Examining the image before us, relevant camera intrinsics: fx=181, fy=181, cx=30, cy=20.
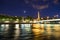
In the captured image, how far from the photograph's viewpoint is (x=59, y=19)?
57.9 meters

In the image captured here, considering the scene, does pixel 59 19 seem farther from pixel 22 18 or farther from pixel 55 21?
pixel 22 18

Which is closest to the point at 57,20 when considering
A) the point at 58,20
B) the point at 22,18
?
the point at 58,20

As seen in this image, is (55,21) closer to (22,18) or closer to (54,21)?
(54,21)

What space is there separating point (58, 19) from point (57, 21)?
77 cm

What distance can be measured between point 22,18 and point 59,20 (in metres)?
19.4

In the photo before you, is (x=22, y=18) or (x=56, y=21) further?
(x=22, y=18)

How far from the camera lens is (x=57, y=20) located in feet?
189

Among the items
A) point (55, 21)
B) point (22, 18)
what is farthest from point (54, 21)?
point (22, 18)

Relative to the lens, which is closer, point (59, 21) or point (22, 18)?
point (59, 21)

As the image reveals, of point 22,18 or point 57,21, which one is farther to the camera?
point 22,18

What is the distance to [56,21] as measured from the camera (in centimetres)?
5806

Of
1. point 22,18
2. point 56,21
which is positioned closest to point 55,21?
point 56,21

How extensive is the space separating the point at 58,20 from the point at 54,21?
4.43ft

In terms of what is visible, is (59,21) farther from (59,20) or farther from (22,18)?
(22,18)
